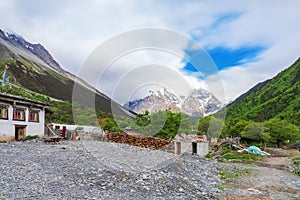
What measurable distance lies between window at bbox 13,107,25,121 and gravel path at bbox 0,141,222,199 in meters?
8.39

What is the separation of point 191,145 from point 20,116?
15.8 meters

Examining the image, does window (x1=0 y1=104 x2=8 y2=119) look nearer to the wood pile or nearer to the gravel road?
the gravel road

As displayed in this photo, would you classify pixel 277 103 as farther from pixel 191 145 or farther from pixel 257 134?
pixel 191 145

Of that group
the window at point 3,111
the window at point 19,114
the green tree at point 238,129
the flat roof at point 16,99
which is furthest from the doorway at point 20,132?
the green tree at point 238,129

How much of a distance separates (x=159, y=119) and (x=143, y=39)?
17.4 metres

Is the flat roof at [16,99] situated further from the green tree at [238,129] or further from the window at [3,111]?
the green tree at [238,129]

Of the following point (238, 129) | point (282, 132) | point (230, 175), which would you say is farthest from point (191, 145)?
point (238, 129)

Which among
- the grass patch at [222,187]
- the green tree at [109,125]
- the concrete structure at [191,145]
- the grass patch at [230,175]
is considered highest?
the green tree at [109,125]

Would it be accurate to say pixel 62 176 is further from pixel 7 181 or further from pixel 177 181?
pixel 177 181

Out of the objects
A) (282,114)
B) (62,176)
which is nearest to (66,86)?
(282,114)

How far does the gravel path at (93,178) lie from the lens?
375 inches

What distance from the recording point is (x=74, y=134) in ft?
81.9

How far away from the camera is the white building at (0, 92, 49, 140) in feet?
71.4

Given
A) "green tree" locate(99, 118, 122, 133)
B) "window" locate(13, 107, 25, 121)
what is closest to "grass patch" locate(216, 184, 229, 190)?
"window" locate(13, 107, 25, 121)
